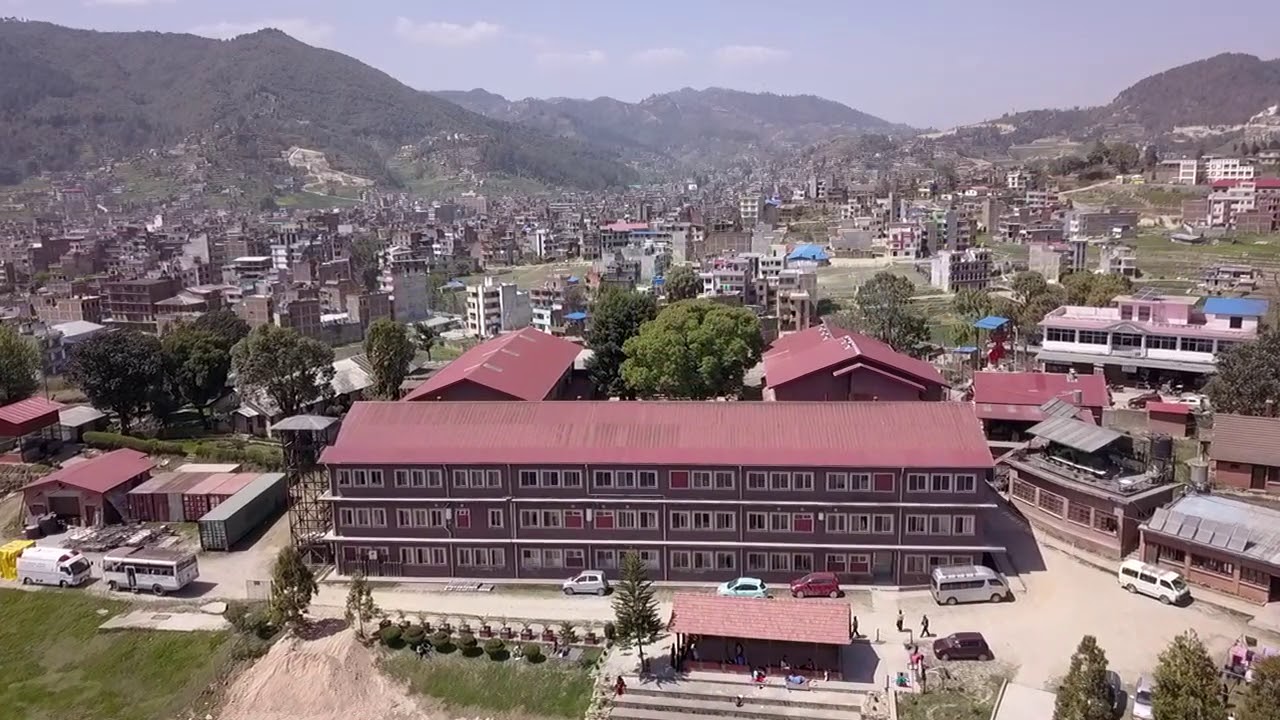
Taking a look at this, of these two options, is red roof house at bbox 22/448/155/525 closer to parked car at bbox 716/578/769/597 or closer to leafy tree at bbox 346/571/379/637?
leafy tree at bbox 346/571/379/637

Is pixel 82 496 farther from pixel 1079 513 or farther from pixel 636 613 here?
pixel 1079 513

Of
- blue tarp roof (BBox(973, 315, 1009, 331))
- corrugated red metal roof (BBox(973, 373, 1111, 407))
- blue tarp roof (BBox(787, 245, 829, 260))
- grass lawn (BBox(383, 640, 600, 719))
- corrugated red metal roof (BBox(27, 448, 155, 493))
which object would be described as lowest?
grass lawn (BBox(383, 640, 600, 719))

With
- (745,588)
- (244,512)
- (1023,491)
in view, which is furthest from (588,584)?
(1023,491)

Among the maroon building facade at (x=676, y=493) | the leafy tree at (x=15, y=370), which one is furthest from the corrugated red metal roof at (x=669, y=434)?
the leafy tree at (x=15, y=370)

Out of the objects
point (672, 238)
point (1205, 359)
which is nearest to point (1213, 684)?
point (1205, 359)

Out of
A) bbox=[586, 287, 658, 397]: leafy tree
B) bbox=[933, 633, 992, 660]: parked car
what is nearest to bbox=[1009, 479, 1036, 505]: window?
bbox=[933, 633, 992, 660]: parked car

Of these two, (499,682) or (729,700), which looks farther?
(499,682)
